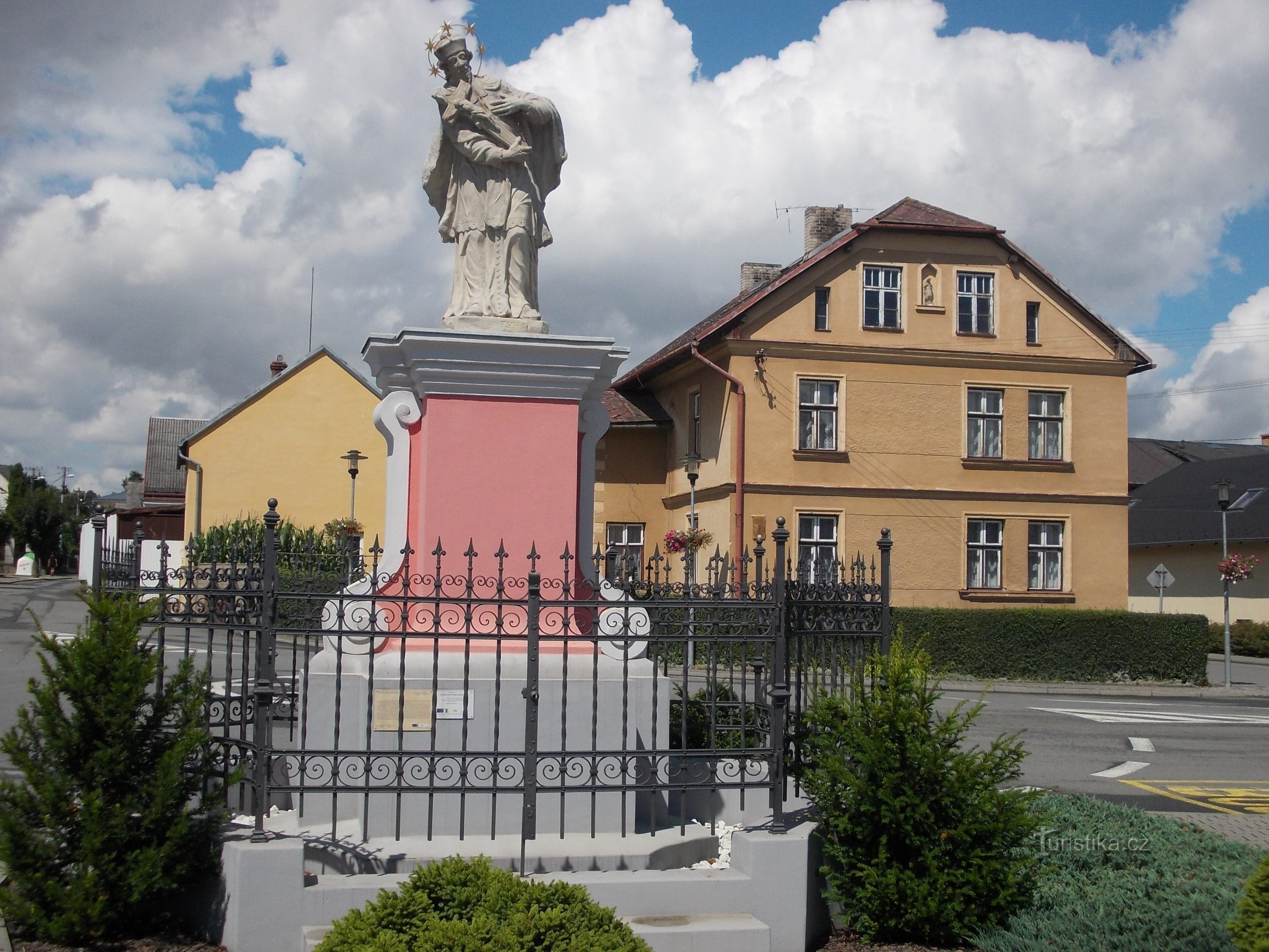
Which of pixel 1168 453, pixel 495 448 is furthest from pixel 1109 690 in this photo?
pixel 1168 453

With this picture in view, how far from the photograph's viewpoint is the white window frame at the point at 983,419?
89.6 ft

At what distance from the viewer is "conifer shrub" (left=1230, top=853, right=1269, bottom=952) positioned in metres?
4.41

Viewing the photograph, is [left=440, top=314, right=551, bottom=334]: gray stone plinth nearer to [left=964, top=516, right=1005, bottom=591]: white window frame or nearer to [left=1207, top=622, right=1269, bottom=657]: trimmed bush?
[left=964, top=516, right=1005, bottom=591]: white window frame

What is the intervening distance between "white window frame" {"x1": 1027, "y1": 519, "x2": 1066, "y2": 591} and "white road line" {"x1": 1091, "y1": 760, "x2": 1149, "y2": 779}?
13957mm

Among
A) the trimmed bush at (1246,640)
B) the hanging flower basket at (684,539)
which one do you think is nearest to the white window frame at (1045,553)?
the hanging flower basket at (684,539)

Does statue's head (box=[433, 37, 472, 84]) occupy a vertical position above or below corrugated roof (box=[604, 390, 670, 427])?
below

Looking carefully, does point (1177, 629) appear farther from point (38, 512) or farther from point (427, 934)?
point (38, 512)

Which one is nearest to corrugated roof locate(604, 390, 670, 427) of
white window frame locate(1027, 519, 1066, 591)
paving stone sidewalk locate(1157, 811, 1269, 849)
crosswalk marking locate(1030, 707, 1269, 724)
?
white window frame locate(1027, 519, 1066, 591)

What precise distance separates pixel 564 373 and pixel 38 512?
8096 centimetres

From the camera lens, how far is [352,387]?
117 ft

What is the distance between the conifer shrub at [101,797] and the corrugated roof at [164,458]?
45746 mm

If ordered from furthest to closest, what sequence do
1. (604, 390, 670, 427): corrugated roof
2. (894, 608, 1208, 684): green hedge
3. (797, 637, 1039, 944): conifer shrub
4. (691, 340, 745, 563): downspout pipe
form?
(604, 390, 670, 427): corrugated roof
(691, 340, 745, 563): downspout pipe
(894, 608, 1208, 684): green hedge
(797, 637, 1039, 944): conifer shrub

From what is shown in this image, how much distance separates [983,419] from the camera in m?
27.5

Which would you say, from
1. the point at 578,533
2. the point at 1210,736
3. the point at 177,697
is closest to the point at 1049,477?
the point at 1210,736
